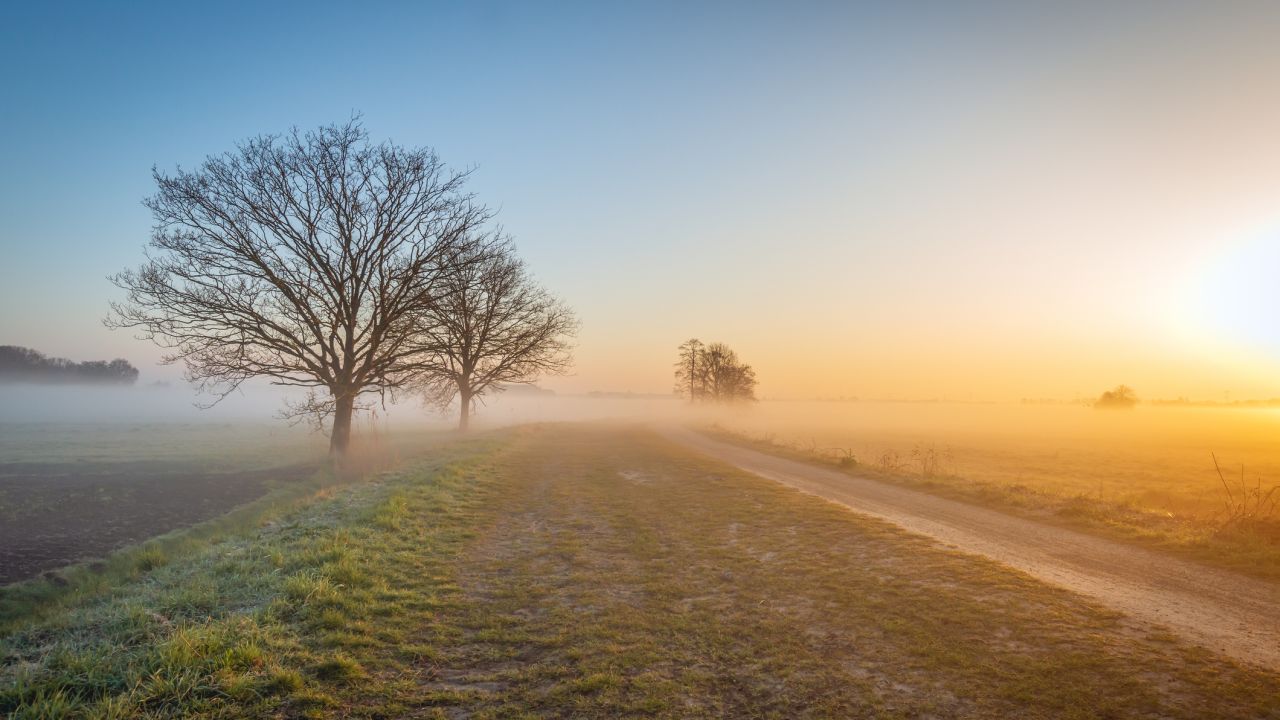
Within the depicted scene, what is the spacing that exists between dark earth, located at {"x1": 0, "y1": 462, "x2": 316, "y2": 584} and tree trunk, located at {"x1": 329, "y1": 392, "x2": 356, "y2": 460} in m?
1.15

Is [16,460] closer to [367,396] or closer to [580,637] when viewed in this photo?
[367,396]

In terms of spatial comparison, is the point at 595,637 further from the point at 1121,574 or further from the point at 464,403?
the point at 464,403

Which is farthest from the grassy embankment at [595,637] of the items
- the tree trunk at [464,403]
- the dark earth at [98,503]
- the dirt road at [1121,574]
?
the tree trunk at [464,403]

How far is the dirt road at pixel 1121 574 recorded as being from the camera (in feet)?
19.3

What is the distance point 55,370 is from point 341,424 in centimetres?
11917

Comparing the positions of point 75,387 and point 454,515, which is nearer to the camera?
point 454,515

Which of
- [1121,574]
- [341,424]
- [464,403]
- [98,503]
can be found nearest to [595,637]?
[1121,574]

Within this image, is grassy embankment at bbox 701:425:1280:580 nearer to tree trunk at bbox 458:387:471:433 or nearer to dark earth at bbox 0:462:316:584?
dark earth at bbox 0:462:316:584

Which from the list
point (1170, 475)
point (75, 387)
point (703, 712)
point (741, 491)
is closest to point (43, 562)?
point (703, 712)

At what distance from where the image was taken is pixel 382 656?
521 centimetres

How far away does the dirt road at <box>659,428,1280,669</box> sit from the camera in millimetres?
5887

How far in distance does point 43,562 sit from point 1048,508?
21886mm

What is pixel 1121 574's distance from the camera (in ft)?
26.7

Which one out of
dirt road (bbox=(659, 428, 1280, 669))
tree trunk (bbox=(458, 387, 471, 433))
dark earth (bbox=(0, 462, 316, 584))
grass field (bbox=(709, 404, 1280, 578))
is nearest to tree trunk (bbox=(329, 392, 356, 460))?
dark earth (bbox=(0, 462, 316, 584))
